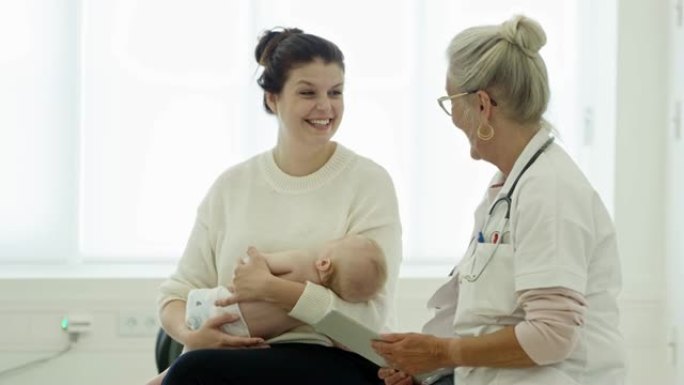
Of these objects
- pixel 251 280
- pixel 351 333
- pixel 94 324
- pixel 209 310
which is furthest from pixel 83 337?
pixel 351 333

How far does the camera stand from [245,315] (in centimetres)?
240

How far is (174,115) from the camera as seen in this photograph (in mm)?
3924

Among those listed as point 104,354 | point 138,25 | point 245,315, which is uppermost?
point 138,25

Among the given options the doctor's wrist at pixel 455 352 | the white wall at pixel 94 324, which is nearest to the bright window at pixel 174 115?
the white wall at pixel 94 324

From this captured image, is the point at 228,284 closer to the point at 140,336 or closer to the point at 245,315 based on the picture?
the point at 245,315

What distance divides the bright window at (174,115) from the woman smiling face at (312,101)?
4.35 feet

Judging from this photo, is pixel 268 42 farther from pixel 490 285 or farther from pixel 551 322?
pixel 551 322

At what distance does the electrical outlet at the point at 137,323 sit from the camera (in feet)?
12.4

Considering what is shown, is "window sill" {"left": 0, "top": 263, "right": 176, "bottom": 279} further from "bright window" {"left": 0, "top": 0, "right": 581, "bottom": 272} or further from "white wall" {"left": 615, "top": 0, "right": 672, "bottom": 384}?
"white wall" {"left": 615, "top": 0, "right": 672, "bottom": 384}

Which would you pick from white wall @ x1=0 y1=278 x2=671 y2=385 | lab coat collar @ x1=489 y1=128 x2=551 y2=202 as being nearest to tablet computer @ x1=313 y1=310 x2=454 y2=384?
lab coat collar @ x1=489 y1=128 x2=551 y2=202

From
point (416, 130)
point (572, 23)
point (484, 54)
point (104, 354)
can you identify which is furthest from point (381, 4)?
point (484, 54)

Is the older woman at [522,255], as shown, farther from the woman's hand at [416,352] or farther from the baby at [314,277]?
the baby at [314,277]

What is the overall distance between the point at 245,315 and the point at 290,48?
0.68 meters

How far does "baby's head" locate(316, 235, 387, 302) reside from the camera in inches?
92.4
